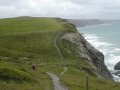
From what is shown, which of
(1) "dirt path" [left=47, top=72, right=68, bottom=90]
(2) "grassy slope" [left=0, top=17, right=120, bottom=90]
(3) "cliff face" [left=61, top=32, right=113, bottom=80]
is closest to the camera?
(1) "dirt path" [left=47, top=72, right=68, bottom=90]

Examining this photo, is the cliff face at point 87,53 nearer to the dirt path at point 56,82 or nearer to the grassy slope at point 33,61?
the grassy slope at point 33,61

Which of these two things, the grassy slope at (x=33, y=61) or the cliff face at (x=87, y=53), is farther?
the cliff face at (x=87, y=53)

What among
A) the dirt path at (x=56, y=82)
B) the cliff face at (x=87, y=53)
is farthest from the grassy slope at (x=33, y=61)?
the cliff face at (x=87, y=53)

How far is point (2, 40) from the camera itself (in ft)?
345

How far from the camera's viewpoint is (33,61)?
8362cm

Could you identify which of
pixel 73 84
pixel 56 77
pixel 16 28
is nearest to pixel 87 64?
pixel 56 77

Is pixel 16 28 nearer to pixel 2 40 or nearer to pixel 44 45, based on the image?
pixel 2 40

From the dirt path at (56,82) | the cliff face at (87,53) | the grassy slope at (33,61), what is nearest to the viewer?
the dirt path at (56,82)

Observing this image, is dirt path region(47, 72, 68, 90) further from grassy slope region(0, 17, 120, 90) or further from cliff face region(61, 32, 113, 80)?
cliff face region(61, 32, 113, 80)

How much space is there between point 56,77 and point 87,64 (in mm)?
23717

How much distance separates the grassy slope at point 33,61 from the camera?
5545cm

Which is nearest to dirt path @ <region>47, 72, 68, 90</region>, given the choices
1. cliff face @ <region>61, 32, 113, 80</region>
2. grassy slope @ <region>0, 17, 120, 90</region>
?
grassy slope @ <region>0, 17, 120, 90</region>

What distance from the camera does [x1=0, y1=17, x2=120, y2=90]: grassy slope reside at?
55.5 meters

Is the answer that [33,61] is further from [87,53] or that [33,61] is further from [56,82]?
[56,82]
